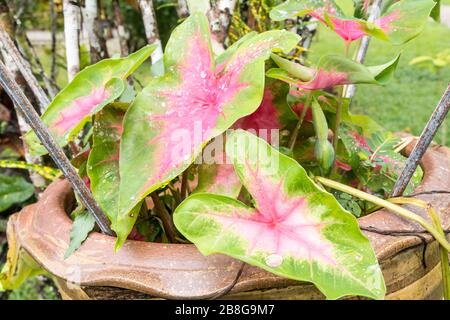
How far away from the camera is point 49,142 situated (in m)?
0.56

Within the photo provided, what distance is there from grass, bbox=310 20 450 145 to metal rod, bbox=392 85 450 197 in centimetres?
151

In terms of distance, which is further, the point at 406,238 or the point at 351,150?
the point at 351,150

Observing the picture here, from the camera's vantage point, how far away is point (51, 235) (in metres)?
0.65

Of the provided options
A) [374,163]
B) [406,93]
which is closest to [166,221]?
[374,163]

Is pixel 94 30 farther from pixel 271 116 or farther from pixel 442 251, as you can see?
pixel 442 251

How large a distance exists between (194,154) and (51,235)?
24 centimetres

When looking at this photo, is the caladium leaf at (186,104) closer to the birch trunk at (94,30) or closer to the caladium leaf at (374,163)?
the caladium leaf at (374,163)

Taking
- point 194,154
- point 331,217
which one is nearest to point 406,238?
Answer: point 331,217

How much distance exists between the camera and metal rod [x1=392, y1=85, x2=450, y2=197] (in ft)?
1.87

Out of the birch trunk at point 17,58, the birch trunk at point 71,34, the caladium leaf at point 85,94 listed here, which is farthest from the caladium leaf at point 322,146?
the birch trunk at point 71,34

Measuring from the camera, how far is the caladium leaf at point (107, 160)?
0.60m

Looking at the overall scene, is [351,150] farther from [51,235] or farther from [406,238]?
[51,235]

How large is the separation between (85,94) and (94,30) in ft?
1.27

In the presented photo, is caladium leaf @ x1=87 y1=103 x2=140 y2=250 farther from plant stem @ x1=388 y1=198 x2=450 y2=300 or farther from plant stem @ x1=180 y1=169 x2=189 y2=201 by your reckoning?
plant stem @ x1=388 y1=198 x2=450 y2=300
